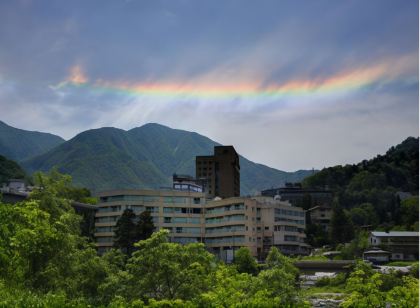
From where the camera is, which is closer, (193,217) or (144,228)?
(144,228)

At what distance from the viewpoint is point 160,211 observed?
87438 millimetres

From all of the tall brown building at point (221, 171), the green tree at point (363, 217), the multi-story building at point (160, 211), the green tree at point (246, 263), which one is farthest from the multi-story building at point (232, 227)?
the tall brown building at point (221, 171)

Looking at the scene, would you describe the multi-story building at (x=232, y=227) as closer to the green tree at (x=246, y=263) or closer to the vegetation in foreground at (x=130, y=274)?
the green tree at (x=246, y=263)

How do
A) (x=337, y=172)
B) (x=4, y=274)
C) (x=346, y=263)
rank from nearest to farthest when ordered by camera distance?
(x=4, y=274)
(x=346, y=263)
(x=337, y=172)

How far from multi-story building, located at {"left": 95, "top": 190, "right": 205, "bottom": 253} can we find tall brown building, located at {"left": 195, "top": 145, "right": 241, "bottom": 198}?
55.9 metres

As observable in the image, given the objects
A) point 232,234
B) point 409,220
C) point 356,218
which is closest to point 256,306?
point 232,234

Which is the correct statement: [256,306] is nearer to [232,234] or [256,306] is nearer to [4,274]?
[4,274]

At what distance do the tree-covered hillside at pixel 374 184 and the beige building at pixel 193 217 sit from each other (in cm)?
2577

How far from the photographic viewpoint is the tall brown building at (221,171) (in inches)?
5881

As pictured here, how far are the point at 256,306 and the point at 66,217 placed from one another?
64.4 feet

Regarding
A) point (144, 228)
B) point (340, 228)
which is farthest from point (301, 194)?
point (144, 228)

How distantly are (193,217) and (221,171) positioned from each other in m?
65.5

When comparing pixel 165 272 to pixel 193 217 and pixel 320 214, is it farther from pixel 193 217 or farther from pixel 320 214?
pixel 320 214

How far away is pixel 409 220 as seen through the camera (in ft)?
320
